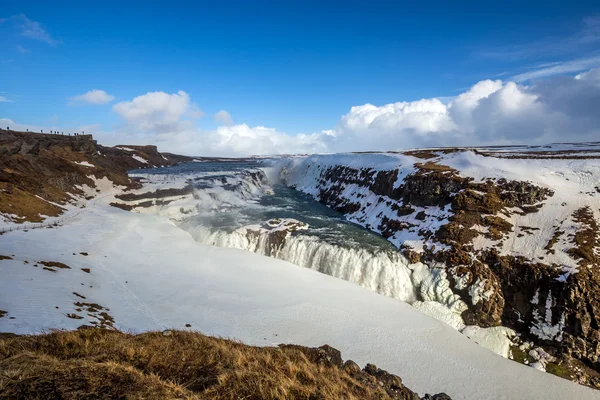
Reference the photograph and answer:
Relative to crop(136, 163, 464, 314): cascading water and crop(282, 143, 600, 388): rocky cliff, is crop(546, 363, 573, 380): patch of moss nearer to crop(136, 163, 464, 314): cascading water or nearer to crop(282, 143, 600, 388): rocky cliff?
crop(282, 143, 600, 388): rocky cliff

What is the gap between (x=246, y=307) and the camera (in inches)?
771

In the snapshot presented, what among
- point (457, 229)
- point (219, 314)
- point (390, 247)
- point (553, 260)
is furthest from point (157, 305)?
point (553, 260)

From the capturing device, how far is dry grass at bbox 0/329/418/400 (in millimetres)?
5277

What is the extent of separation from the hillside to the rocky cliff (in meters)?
38.1

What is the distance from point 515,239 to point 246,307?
24784 millimetres

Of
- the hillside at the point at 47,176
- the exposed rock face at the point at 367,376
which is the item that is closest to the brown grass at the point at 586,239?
the exposed rock face at the point at 367,376

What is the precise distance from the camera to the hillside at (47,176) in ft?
95.5

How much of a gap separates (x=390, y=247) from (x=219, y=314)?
18622mm

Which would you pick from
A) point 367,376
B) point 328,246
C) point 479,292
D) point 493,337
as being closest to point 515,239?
point 479,292

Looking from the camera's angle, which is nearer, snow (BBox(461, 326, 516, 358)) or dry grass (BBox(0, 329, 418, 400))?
dry grass (BBox(0, 329, 418, 400))

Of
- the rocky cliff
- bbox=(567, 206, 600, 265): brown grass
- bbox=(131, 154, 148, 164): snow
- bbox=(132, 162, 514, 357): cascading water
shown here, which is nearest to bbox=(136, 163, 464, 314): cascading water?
bbox=(132, 162, 514, 357): cascading water

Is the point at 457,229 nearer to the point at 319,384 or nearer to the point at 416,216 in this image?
the point at 416,216

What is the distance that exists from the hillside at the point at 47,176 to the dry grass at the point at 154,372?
26.4m

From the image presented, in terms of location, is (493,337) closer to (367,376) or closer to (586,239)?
(586,239)
